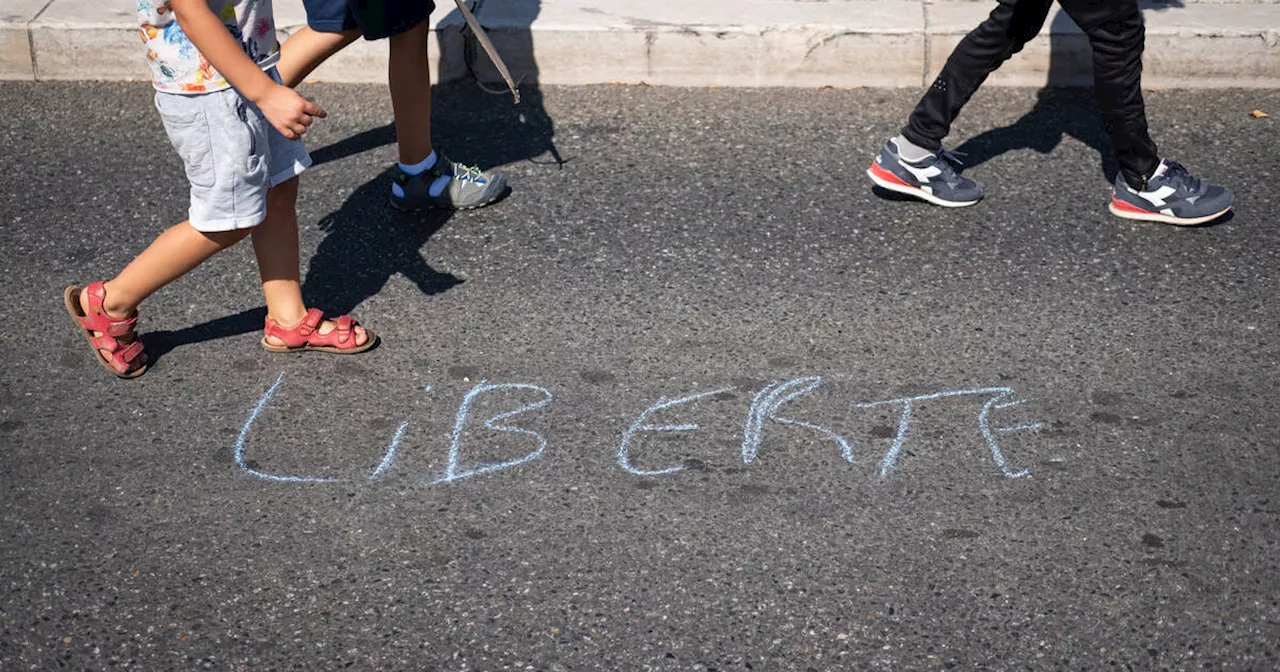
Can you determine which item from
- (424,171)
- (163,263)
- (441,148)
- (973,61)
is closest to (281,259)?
(163,263)

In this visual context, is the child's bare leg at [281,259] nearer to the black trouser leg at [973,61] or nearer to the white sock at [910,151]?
the white sock at [910,151]

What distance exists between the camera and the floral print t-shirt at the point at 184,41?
3416mm

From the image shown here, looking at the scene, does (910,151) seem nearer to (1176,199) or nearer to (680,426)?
(1176,199)

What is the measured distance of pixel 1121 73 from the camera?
4.42 meters

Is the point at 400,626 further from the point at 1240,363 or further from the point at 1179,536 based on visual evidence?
the point at 1240,363

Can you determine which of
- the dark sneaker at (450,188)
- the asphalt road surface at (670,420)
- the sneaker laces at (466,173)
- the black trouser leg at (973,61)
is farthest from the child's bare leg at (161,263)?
the black trouser leg at (973,61)

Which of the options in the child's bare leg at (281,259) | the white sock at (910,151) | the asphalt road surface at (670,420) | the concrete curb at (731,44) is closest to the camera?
the asphalt road surface at (670,420)

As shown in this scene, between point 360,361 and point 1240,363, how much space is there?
250 centimetres

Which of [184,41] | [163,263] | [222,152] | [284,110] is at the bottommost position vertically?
[163,263]

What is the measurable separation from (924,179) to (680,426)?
160 cm

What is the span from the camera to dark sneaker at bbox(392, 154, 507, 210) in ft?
15.5

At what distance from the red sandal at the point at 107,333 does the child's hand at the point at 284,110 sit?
845 millimetres

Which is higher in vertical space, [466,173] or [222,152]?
[222,152]

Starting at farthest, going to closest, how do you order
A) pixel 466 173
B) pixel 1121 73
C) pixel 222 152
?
1. pixel 466 173
2. pixel 1121 73
3. pixel 222 152
